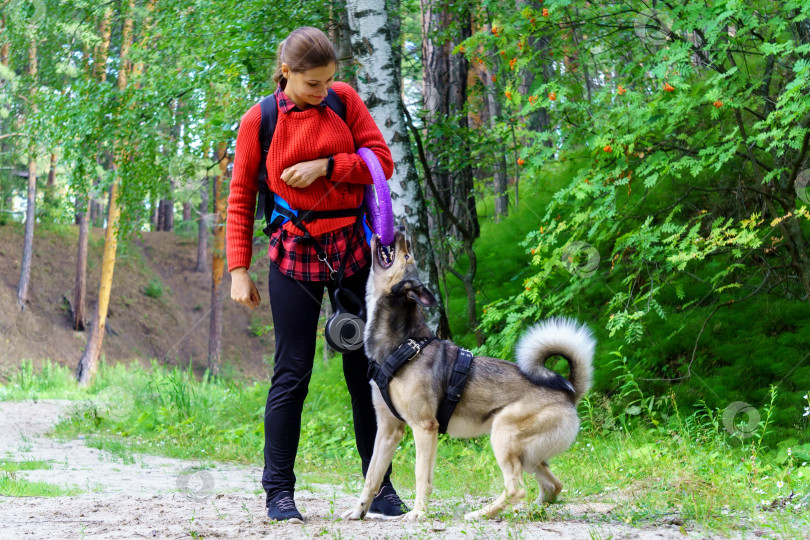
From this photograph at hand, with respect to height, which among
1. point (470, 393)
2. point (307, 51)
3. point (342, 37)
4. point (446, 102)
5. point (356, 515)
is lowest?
point (356, 515)

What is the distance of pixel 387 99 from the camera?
6480 millimetres

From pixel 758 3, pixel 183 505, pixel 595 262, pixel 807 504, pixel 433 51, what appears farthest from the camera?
pixel 433 51

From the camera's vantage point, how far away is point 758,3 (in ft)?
17.4

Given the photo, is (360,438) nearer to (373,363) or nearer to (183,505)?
(373,363)

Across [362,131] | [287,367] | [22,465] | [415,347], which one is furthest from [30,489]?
[362,131]

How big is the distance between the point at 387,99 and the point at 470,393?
11.2 ft

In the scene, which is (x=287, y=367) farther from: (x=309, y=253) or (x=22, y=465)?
(x=22, y=465)

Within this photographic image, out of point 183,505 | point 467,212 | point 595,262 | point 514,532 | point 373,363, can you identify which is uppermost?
point 467,212

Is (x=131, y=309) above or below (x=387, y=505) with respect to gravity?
below

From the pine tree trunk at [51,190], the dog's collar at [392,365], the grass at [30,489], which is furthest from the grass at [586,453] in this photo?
the pine tree trunk at [51,190]

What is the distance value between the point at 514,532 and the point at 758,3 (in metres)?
4.32

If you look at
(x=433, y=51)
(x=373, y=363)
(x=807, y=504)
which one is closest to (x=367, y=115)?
(x=373, y=363)

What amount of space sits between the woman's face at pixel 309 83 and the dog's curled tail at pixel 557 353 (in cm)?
175

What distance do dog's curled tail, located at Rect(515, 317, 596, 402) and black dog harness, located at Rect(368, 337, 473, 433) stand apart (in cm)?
34
